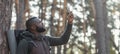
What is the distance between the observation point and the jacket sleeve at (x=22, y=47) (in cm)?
298

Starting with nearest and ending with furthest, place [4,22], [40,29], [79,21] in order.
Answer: [4,22]
[40,29]
[79,21]

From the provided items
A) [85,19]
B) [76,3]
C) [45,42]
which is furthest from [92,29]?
[45,42]

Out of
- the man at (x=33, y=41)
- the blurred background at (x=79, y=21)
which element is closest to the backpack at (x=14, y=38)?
the man at (x=33, y=41)

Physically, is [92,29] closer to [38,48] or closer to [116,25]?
[116,25]

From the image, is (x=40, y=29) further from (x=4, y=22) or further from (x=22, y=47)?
(x=4, y=22)

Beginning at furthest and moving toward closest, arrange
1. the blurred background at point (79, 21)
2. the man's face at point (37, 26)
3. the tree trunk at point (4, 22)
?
the blurred background at point (79, 21) < the man's face at point (37, 26) < the tree trunk at point (4, 22)

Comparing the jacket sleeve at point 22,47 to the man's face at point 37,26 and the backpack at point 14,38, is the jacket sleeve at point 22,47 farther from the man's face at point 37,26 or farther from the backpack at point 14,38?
the man's face at point 37,26

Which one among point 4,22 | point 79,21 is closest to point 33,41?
point 4,22

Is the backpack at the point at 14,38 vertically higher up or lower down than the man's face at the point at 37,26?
lower down

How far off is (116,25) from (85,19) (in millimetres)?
2980

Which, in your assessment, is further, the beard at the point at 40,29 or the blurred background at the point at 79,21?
the blurred background at the point at 79,21

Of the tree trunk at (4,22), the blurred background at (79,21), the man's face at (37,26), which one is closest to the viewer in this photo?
the tree trunk at (4,22)

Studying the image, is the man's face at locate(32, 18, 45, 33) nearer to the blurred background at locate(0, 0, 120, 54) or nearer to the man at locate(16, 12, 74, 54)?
the man at locate(16, 12, 74, 54)

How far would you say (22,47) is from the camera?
2984 millimetres
